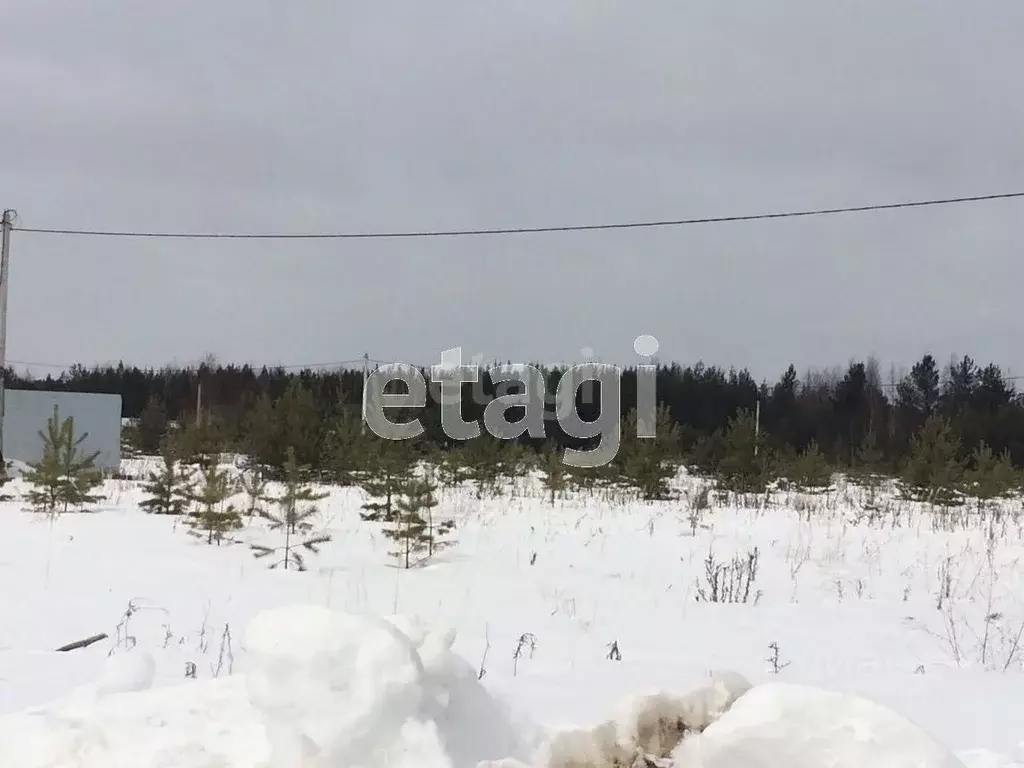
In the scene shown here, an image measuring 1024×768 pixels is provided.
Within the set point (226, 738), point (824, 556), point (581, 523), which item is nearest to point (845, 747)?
point (226, 738)

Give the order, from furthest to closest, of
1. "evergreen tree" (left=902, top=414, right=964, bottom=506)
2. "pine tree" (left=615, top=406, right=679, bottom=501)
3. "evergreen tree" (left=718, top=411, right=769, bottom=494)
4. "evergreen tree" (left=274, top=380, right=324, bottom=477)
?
"evergreen tree" (left=718, top=411, right=769, bottom=494)
"evergreen tree" (left=902, top=414, right=964, bottom=506)
"evergreen tree" (left=274, top=380, right=324, bottom=477)
"pine tree" (left=615, top=406, right=679, bottom=501)

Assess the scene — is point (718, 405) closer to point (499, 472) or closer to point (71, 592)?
point (499, 472)

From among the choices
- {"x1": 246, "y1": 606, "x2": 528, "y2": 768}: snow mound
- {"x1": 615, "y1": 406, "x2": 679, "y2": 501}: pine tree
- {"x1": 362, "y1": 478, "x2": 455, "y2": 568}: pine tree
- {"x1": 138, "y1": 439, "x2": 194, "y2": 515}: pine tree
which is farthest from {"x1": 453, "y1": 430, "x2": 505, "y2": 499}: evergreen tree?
{"x1": 246, "y1": 606, "x2": 528, "y2": 768}: snow mound

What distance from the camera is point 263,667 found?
2.03 metres

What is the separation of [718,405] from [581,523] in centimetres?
3030

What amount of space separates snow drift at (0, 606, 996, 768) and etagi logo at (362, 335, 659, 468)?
1183cm

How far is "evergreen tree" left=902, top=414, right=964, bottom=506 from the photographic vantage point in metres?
17.2

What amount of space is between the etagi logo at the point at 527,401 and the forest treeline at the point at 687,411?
0.46m

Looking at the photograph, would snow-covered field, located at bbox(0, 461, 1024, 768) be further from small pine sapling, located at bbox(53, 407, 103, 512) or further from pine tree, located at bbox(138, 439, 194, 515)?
pine tree, located at bbox(138, 439, 194, 515)

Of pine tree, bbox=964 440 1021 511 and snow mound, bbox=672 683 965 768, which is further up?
snow mound, bbox=672 683 965 768

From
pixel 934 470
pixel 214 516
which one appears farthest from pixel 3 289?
pixel 934 470

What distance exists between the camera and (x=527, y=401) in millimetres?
31422

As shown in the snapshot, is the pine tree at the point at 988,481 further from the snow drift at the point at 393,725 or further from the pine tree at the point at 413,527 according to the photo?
the snow drift at the point at 393,725

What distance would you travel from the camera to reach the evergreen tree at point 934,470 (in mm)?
17203
